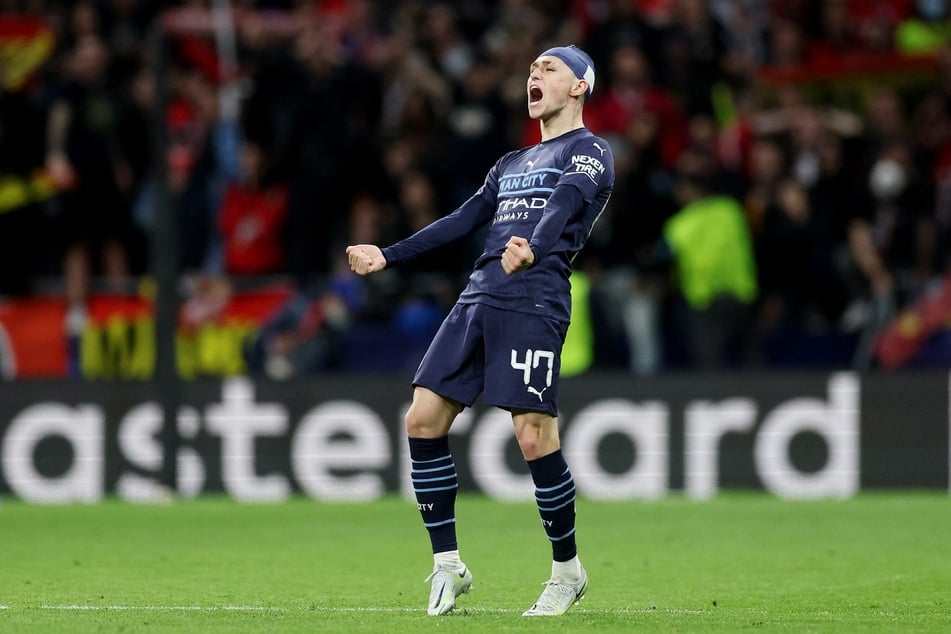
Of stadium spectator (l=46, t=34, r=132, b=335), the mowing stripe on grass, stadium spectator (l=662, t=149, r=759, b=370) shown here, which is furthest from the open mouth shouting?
stadium spectator (l=46, t=34, r=132, b=335)

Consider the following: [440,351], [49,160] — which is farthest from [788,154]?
[440,351]

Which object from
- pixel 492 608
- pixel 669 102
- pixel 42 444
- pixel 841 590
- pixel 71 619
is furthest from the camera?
pixel 669 102

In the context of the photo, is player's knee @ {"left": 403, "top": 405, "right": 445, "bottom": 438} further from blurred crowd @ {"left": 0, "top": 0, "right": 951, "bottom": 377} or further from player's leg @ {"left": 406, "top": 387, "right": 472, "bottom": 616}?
blurred crowd @ {"left": 0, "top": 0, "right": 951, "bottom": 377}

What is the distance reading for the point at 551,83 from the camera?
6859 mm

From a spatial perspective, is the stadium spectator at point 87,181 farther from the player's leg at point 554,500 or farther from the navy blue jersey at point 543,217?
the player's leg at point 554,500

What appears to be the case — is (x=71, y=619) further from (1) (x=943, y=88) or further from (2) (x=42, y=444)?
(1) (x=943, y=88)

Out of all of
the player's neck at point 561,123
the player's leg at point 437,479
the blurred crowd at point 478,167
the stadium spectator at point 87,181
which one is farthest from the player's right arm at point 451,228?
the stadium spectator at point 87,181

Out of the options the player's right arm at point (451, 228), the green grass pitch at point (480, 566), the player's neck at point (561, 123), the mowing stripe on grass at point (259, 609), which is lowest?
the green grass pitch at point (480, 566)

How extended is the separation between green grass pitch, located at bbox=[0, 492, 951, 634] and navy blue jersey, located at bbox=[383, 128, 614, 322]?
126 centimetres

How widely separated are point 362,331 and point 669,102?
3.56 m

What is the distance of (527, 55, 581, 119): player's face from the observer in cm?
686

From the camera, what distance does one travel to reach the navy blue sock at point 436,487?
268 inches

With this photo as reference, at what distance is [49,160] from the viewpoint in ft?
49.9

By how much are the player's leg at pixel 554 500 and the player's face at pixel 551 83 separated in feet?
4.13
